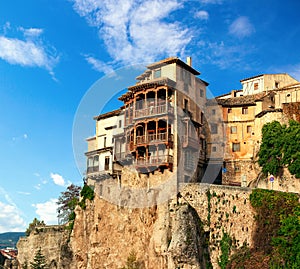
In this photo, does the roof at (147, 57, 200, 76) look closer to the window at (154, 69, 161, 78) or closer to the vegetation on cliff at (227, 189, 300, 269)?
the window at (154, 69, 161, 78)

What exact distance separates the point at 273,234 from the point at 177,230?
26.5 ft

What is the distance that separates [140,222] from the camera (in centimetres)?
4812

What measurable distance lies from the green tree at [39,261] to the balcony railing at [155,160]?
84.3 feet

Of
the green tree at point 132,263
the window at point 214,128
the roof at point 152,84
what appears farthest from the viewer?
the window at point 214,128

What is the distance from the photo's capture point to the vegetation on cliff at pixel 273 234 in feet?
122

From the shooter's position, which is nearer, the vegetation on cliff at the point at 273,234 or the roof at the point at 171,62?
the vegetation on cliff at the point at 273,234

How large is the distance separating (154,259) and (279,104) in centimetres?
2243

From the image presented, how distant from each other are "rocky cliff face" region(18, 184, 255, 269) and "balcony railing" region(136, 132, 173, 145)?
5010mm

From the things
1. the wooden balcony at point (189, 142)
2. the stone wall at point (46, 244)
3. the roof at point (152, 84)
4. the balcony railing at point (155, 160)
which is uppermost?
the roof at point (152, 84)

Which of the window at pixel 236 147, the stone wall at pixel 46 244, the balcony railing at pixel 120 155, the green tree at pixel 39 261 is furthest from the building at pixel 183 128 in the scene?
the green tree at pixel 39 261

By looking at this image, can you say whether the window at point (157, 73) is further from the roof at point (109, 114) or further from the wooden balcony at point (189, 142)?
the wooden balcony at point (189, 142)

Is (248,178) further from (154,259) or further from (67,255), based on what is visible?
(67,255)

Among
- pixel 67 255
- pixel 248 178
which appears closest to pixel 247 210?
pixel 248 178

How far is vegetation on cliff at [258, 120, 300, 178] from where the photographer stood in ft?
151
